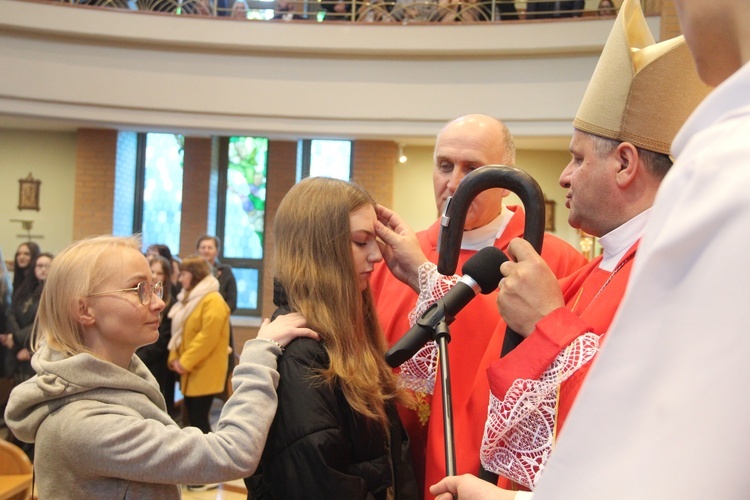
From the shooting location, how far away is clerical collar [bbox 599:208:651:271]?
1675 mm

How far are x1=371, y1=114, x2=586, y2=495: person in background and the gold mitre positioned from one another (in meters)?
0.61

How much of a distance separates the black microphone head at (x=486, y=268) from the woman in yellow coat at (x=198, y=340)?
16.1 ft

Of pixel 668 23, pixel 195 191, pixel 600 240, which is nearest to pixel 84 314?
pixel 600 240

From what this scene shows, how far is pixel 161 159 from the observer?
1284 cm

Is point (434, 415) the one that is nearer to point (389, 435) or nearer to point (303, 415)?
point (389, 435)

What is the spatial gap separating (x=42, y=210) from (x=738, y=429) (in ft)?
41.9

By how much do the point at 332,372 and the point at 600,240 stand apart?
71 cm

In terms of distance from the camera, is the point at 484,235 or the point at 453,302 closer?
the point at 453,302

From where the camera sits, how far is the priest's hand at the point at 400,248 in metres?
2.16

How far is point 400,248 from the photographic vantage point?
2.16 meters

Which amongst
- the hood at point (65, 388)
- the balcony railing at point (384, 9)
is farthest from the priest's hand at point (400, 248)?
the balcony railing at point (384, 9)

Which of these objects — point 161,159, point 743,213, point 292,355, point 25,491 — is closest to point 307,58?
point 161,159

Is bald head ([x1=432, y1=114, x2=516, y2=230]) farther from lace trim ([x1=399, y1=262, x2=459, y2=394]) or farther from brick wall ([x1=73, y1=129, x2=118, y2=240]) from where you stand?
brick wall ([x1=73, y1=129, x2=118, y2=240])

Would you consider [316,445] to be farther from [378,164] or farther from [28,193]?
[28,193]
